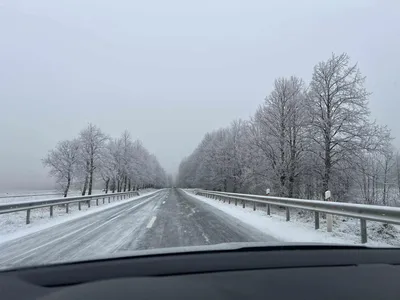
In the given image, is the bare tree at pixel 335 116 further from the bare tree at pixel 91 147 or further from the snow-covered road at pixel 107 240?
the bare tree at pixel 91 147

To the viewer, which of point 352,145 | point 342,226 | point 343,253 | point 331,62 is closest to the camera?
point 343,253

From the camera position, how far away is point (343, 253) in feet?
8.34

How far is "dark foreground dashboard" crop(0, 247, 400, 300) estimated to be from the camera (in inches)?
71.5

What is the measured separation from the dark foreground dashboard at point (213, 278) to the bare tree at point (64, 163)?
4878cm

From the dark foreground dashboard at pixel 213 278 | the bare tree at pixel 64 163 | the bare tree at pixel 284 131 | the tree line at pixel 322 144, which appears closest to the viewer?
the dark foreground dashboard at pixel 213 278

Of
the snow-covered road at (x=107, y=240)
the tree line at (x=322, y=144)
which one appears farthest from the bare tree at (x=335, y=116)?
the snow-covered road at (x=107, y=240)

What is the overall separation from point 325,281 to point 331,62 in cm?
2751

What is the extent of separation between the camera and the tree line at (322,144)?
24.2 m

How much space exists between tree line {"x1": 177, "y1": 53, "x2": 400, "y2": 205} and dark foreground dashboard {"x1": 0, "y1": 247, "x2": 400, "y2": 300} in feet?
76.4

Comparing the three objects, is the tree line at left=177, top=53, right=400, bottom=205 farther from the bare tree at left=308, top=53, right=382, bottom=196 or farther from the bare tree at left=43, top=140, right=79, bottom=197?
the bare tree at left=43, top=140, right=79, bottom=197

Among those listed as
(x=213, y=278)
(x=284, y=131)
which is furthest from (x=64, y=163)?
(x=213, y=278)

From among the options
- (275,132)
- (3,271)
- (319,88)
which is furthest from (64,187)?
(3,271)

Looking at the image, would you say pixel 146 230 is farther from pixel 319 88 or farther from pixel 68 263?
→ pixel 319 88

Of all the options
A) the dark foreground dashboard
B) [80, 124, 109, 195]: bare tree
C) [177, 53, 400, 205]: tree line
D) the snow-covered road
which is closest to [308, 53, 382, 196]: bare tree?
[177, 53, 400, 205]: tree line
